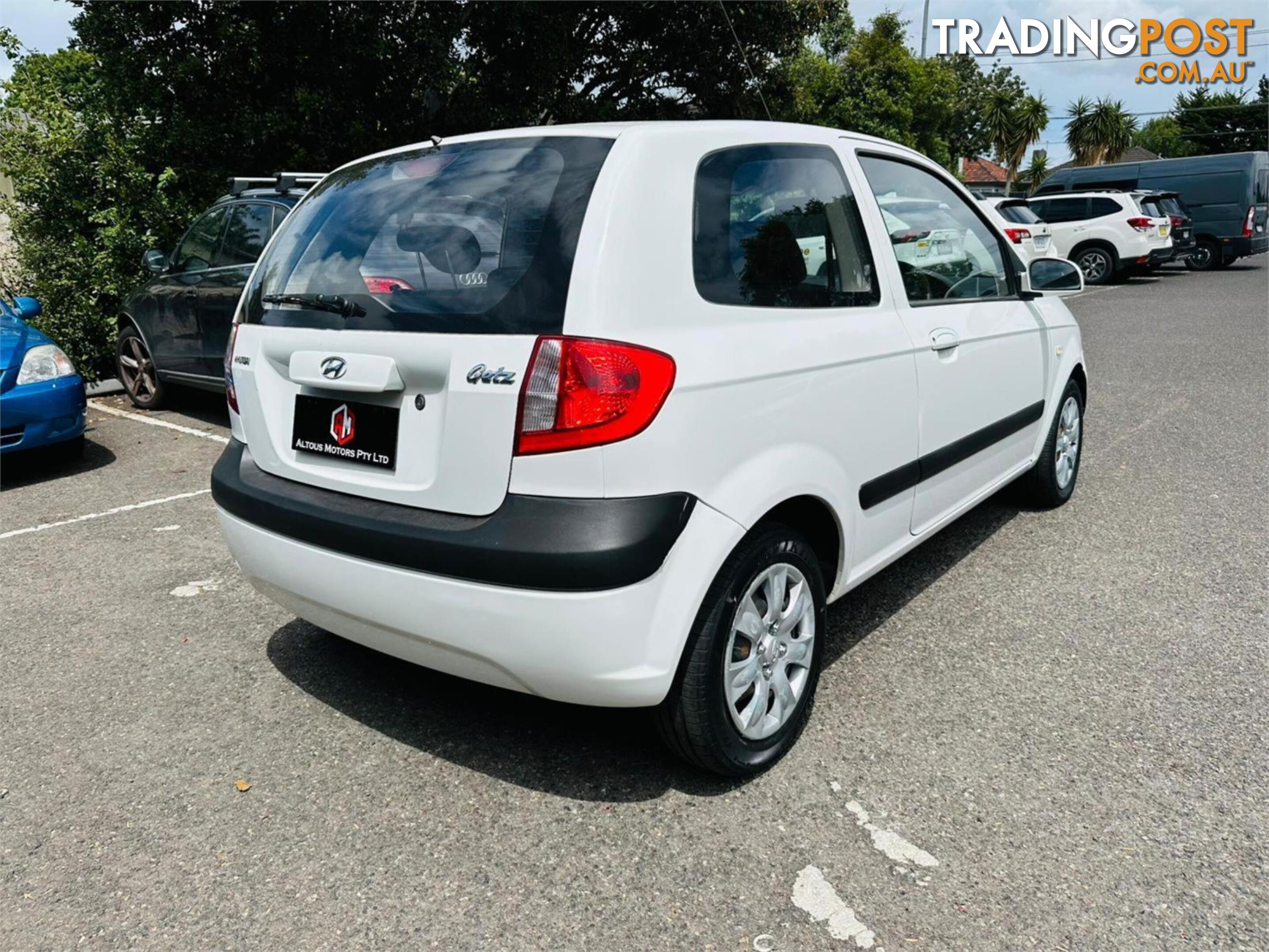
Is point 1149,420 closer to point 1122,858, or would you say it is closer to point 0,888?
point 1122,858

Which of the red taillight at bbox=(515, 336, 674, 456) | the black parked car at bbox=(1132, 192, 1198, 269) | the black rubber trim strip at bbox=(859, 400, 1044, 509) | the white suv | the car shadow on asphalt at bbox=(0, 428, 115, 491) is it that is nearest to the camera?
the red taillight at bbox=(515, 336, 674, 456)

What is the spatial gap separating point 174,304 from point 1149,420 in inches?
276

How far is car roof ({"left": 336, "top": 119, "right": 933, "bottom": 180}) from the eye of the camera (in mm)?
2486

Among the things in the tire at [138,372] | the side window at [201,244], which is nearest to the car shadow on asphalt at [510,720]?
the side window at [201,244]

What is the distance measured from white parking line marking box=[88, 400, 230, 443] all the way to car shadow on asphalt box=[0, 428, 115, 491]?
593 mm

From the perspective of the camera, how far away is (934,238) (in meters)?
3.54

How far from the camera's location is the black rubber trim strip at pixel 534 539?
2160 mm

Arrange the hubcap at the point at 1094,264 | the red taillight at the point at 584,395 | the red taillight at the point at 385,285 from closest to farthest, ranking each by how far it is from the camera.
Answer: the red taillight at the point at 584,395, the red taillight at the point at 385,285, the hubcap at the point at 1094,264

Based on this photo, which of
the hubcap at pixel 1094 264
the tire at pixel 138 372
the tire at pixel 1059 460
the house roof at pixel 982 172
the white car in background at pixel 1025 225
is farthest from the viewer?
the house roof at pixel 982 172

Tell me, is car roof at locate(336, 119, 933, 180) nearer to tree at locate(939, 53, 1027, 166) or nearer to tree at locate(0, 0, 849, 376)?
tree at locate(0, 0, 849, 376)

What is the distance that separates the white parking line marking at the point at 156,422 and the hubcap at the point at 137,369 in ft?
0.64

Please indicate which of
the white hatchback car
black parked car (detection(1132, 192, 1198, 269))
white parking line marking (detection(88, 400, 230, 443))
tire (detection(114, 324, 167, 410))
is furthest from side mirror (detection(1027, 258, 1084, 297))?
black parked car (detection(1132, 192, 1198, 269))

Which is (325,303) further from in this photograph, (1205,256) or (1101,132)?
(1101,132)

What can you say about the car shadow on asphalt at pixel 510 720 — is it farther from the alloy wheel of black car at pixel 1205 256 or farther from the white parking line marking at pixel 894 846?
the alloy wheel of black car at pixel 1205 256
